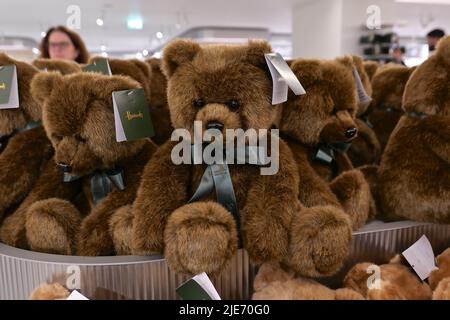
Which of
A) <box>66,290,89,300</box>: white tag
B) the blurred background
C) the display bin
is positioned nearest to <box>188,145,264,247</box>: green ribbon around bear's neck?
the display bin

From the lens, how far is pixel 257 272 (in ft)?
3.00

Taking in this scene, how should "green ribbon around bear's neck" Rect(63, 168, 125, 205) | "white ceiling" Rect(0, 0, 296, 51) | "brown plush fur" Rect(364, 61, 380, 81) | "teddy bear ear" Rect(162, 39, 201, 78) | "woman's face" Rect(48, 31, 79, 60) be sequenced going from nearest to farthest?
"teddy bear ear" Rect(162, 39, 201, 78) → "green ribbon around bear's neck" Rect(63, 168, 125, 205) → "brown plush fur" Rect(364, 61, 380, 81) → "woman's face" Rect(48, 31, 79, 60) → "white ceiling" Rect(0, 0, 296, 51)

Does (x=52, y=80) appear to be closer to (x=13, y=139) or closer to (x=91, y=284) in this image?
(x=13, y=139)

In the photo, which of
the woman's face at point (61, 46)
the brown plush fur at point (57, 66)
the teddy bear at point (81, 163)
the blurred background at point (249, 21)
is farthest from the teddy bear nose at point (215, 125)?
the blurred background at point (249, 21)

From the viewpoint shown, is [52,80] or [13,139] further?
[13,139]

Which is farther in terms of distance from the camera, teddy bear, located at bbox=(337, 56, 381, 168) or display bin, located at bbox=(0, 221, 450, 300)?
teddy bear, located at bbox=(337, 56, 381, 168)

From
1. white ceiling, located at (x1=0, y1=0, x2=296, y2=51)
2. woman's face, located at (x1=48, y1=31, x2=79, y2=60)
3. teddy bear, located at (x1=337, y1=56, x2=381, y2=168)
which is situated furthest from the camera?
white ceiling, located at (x1=0, y1=0, x2=296, y2=51)

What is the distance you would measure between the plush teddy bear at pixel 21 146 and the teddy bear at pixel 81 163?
0.20 feet

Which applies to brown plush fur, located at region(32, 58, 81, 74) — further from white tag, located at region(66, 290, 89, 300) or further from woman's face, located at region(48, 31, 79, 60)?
woman's face, located at region(48, 31, 79, 60)

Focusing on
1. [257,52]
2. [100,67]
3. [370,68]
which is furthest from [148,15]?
[257,52]

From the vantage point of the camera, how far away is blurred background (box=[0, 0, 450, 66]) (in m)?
5.07

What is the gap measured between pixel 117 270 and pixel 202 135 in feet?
1.11

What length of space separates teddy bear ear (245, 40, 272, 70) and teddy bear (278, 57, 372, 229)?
0.22 metres
